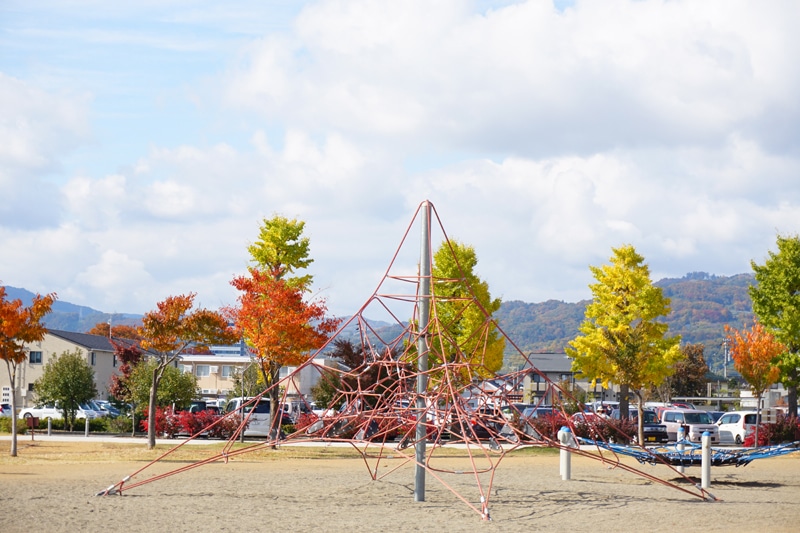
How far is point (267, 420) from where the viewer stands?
1315 inches

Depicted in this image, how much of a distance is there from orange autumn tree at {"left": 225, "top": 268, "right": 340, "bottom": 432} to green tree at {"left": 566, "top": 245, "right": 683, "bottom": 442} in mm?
11017

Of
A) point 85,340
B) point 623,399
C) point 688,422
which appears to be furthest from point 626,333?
point 85,340

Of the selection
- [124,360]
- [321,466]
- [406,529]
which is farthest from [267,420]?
[406,529]

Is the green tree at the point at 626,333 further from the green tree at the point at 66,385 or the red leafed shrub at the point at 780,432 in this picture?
the green tree at the point at 66,385

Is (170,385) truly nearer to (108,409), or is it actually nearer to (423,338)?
(108,409)

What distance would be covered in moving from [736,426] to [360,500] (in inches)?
909

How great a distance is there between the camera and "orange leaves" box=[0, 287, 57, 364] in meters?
22.0

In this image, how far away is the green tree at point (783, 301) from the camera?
107ft

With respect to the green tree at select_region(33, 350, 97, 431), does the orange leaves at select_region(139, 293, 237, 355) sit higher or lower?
higher

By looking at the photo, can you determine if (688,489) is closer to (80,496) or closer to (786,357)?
(80,496)

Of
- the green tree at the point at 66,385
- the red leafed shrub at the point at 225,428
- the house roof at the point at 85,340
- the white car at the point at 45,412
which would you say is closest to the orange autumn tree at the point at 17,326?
the red leafed shrub at the point at 225,428

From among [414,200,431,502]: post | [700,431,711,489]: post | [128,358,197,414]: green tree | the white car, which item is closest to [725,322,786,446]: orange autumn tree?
[700,431,711,489]: post

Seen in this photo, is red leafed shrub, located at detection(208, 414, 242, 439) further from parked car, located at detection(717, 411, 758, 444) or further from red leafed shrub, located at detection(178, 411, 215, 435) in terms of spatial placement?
parked car, located at detection(717, 411, 758, 444)

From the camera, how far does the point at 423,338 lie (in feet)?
52.3
